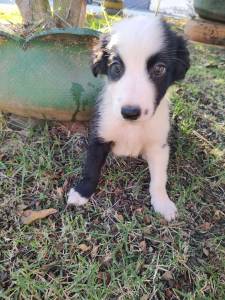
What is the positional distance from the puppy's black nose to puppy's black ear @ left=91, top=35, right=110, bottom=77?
43 centimetres

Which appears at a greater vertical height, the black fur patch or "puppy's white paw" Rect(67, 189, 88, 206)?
the black fur patch

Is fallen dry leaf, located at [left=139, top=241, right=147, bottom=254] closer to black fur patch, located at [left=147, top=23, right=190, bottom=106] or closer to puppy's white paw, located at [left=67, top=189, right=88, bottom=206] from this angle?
puppy's white paw, located at [left=67, top=189, right=88, bottom=206]

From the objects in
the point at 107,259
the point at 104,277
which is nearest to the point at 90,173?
the point at 107,259

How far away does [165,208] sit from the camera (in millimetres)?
2725

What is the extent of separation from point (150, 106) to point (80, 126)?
1058 mm

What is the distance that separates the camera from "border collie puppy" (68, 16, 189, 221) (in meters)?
2.19

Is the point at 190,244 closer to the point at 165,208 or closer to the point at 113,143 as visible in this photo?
the point at 165,208

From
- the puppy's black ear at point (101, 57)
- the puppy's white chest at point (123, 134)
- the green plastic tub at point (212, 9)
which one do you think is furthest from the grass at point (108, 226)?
the green plastic tub at point (212, 9)

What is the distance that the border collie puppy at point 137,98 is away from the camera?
7.18 ft

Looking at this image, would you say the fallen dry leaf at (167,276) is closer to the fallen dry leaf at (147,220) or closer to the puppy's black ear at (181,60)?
the fallen dry leaf at (147,220)

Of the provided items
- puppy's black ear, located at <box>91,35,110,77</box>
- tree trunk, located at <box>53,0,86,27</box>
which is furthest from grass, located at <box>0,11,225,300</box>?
tree trunk, located at <box>53,0,86,27</box>

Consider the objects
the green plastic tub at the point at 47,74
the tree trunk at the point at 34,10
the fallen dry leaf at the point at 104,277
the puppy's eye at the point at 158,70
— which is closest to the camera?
the puppy's eye at the point at 158,70

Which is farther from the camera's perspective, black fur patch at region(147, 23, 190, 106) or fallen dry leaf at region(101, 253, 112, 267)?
fallen dry leaf at region(101, 253, 112, 267)

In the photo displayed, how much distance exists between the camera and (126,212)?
108 inches
